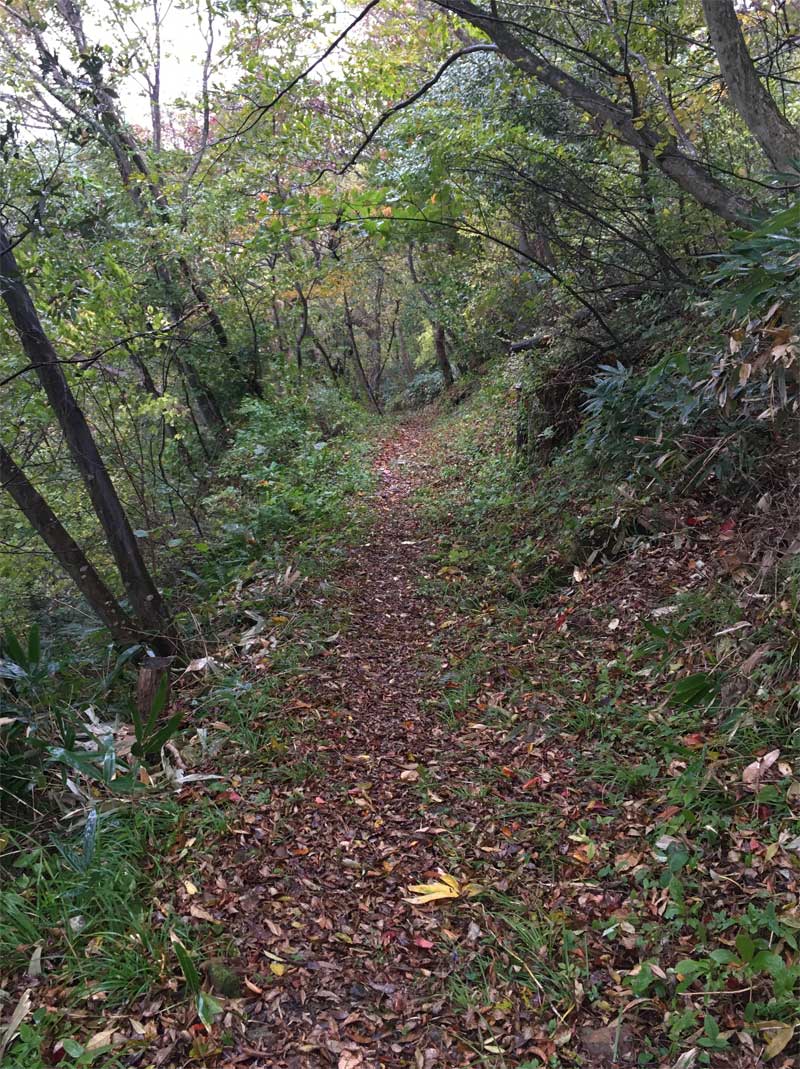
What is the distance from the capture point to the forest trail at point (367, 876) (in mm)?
2365

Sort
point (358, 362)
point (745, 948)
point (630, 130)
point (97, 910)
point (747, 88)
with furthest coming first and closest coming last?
point (358, 362)
point (630, 130)
point (747, 88)
point (97, 910)
point (745, 948)

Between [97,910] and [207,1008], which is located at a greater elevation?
[97,910]

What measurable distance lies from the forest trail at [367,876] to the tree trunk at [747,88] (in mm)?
4201

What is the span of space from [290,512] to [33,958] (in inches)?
A: 231

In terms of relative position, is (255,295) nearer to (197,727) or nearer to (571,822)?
(197,727)

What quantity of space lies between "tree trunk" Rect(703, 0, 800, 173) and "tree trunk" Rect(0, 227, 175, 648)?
15.7 ft

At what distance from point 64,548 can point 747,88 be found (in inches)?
223

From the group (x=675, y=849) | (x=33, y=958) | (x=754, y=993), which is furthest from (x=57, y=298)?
(x=754, y=993)

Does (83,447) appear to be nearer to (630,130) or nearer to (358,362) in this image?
(630,130)

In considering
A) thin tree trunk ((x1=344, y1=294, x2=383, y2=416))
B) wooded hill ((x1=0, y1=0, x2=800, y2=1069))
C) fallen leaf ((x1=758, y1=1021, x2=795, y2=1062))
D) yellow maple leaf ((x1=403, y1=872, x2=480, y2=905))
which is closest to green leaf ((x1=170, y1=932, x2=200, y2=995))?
wooded hill ((x1=0, y1=0, x2=800, y2=1069))

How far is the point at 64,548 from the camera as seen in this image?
4.69 meters

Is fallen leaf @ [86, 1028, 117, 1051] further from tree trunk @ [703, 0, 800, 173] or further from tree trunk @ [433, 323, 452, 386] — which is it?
tree trunk @ [433, 323, 452, 386]

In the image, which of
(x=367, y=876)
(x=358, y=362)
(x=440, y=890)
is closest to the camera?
(x=440, y=890)

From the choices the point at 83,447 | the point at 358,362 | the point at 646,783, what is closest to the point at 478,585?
the point at 646,783
